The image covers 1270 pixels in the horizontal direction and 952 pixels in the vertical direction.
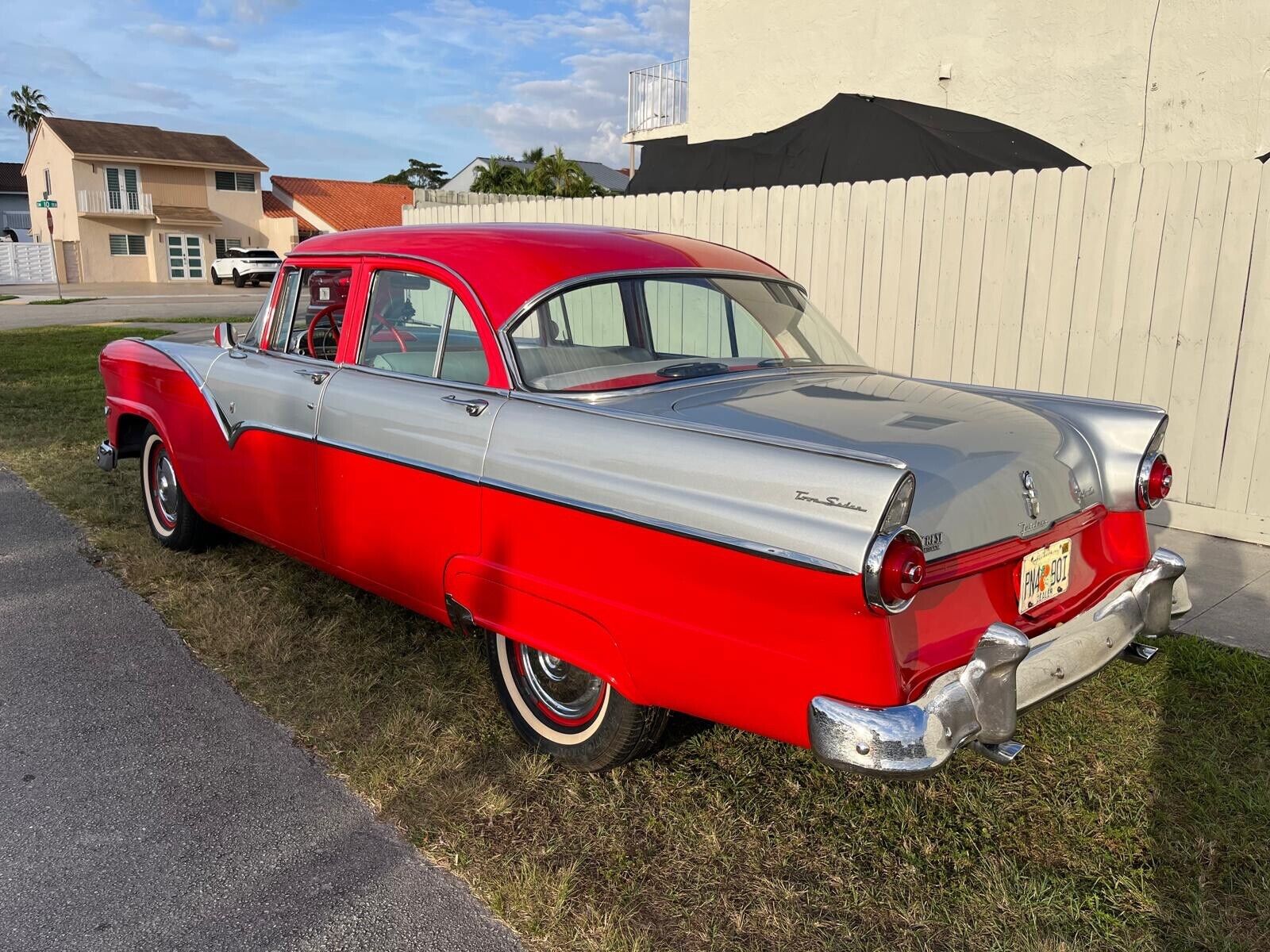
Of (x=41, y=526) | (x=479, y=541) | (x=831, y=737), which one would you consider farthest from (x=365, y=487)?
(x=41, y=526)

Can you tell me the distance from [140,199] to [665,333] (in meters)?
48.8

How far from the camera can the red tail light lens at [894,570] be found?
2.17 m

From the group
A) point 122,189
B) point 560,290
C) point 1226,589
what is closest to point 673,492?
point 560,290

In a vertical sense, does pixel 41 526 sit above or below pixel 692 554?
below

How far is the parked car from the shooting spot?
130 feet

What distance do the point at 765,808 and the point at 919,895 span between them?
55cm

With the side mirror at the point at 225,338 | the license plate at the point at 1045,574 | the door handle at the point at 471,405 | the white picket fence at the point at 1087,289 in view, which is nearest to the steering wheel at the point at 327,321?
the side mirror at the point at 225,338

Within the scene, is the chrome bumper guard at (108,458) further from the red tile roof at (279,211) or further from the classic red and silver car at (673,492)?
the red tile roof at (279,211)

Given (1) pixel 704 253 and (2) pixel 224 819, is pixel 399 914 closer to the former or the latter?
(2) pixel 224 819

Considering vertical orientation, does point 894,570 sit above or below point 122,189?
below

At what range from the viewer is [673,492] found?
252 centimetres

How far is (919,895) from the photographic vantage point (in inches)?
102

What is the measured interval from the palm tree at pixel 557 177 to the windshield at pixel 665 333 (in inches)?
1615

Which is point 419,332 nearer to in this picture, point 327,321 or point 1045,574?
point 327,321
